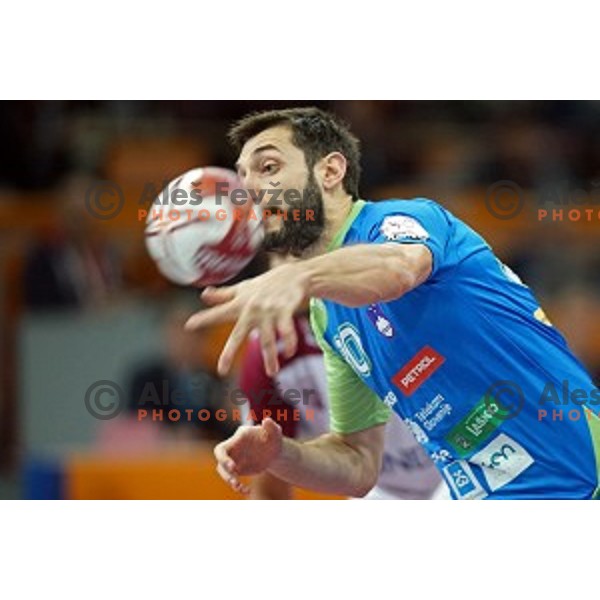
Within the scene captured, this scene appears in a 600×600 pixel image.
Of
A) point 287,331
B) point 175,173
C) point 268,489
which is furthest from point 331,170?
point 175,173

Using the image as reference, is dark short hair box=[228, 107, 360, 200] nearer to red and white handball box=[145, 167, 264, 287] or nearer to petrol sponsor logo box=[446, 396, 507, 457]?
red and white handball box=[145, 167, 264, 287]

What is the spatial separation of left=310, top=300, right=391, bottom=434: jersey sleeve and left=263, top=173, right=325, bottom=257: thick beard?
0.30m

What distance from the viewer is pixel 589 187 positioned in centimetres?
675

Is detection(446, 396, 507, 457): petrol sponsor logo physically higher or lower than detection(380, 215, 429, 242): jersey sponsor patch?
lower

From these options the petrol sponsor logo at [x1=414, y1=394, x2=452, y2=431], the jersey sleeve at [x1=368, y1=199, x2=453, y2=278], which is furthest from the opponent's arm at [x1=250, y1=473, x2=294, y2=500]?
the jersey sleeve at [x1=368, y1=199, x2=453, y2=278]

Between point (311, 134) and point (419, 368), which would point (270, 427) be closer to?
point (419, 368)

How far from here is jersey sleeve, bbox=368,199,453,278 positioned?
4.08 metres

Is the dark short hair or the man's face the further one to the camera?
the dark short hair

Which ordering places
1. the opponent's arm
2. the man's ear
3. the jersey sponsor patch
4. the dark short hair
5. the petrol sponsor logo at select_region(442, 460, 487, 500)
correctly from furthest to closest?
1. the opponent's arm
2. the dark short hair
3. the man's ear
4. the petrol sponsor logo at select_region(442, 460, 487, 500)
5. the jersey sponsor patch

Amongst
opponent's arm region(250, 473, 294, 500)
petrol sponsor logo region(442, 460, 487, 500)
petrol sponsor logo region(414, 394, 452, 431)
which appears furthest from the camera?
opponent's arm region(250, 473, 294, 500)

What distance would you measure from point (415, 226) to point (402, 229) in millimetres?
66

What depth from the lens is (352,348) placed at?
4707 mm

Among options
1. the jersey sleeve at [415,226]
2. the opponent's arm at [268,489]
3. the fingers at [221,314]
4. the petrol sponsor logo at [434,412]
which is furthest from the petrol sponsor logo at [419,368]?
the fingers at [221,314]

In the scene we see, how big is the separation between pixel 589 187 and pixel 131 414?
2.88 meters
